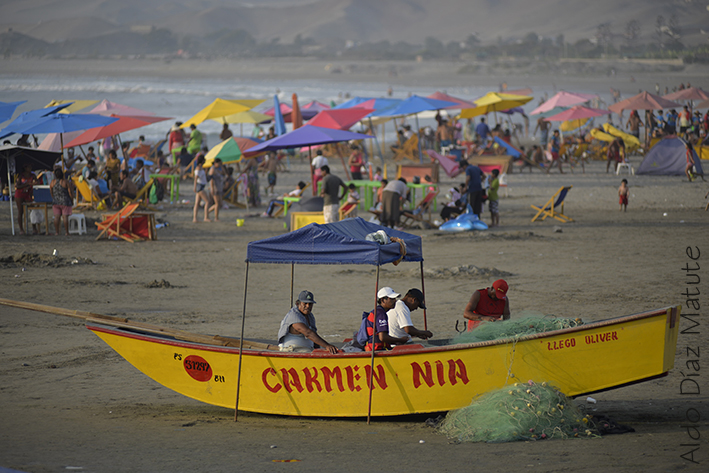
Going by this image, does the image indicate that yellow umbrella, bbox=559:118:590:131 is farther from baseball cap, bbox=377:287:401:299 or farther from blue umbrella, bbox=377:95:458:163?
baseball cap, bbox=377:287:401:299

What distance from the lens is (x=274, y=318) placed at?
10.1 meters

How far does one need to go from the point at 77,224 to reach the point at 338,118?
801 centimetres

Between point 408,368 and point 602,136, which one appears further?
point 602,136

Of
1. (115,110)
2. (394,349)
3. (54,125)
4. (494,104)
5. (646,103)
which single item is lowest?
(394,349)

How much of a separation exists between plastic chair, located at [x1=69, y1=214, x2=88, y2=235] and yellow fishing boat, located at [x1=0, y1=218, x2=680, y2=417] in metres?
9.50

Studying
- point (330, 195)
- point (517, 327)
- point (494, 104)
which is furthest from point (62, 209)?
point (494, 104)

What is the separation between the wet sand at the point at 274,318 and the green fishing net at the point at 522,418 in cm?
13

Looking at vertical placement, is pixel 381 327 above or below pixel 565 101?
below

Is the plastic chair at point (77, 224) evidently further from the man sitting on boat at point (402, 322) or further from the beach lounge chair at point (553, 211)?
the man sitting on boat at point (402, 322)

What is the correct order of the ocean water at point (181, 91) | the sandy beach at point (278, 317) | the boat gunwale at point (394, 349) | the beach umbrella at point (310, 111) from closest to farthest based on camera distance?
the sandy beach at point (278, 317), the boat gunwale at point (394, 349), the beach umbrella at point (310, 111), the ocean water at point (181, 91)

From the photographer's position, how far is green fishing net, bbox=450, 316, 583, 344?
667 centimetres

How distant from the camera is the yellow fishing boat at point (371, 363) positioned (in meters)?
6.23

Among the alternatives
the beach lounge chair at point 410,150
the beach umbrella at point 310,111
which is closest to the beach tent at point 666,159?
the beach lounge chair at point 410,150

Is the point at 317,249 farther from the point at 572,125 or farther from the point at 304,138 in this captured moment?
the point at 572,125
